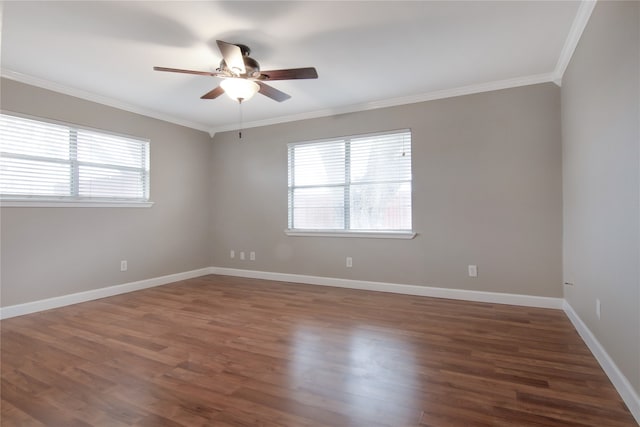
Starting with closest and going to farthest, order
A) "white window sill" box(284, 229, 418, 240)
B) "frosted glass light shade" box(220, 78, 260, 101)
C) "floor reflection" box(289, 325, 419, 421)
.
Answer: "floor reflection" box(289, 325, 419, 421) < "frosted glass light shade" box(220, 78, 260, 101) < "white window sill" box(284, 229, 418, 240)

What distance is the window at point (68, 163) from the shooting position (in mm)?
3271

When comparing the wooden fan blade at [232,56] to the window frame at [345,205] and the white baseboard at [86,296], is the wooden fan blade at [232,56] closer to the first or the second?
the window frame at [345,205]

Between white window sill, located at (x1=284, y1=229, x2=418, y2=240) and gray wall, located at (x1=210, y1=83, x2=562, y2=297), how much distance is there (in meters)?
0.07

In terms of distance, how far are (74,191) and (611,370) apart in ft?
16.7

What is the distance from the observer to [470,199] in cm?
376

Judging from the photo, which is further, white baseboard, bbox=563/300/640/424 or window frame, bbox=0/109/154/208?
window frame, bbox=0/109/154/208

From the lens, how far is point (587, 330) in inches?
96.9

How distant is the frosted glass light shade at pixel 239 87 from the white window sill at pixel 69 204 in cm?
242

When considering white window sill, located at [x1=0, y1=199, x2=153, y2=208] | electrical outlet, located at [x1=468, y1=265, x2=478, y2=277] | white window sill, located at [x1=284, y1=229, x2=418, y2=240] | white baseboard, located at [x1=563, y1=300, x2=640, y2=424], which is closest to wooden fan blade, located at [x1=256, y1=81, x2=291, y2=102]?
white window sill, located at [x1=284, y1=229, x2=418, y2=240]

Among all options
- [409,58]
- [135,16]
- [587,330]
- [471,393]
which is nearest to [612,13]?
[409,58]

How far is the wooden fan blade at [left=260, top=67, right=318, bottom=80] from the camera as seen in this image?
2504mm

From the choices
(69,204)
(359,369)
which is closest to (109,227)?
(69,204)

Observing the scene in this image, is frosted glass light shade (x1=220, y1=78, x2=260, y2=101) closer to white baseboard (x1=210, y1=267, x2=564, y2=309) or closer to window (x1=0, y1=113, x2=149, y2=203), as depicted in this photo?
window (x1=0, y1=113, x2=149, y2=203)

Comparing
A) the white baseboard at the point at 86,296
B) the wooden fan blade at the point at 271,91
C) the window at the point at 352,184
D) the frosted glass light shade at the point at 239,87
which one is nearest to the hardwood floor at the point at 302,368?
the white baseboard at the point at 86,296
